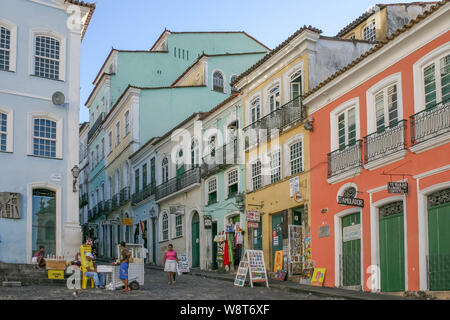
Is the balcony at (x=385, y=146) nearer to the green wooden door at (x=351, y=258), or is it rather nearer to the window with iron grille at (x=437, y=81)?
the window with iron grille at (x=437, y=81)

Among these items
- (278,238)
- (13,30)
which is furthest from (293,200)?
(13,30)

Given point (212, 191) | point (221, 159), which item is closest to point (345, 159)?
point (221, 159)

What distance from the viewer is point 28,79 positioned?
23.7 meters

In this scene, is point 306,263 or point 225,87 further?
point 225,87

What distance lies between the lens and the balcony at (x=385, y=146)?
16938 millimetres

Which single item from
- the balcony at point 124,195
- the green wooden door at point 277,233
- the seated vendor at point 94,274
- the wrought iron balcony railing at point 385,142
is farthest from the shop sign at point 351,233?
the balcony at point 124,195

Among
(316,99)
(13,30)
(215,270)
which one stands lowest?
(215,270)

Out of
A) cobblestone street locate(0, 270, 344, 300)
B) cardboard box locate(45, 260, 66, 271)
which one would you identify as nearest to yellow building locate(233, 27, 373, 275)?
cobblestone street locate(0, 270, 344, 300)

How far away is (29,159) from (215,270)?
30.4 ft

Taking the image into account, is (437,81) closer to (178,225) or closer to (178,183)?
(178,183)

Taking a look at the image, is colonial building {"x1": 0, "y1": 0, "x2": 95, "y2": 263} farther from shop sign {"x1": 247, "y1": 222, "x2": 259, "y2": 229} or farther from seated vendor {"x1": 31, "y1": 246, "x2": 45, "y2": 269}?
shop sign {"x1": 247, "y1": 222, "x2": 259, "y2": 229}

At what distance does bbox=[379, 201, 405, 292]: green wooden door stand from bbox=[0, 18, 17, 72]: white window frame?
534 inches

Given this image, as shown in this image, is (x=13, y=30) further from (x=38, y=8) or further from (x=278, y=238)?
(x=278, y=238)

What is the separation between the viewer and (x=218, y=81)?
121 ft
